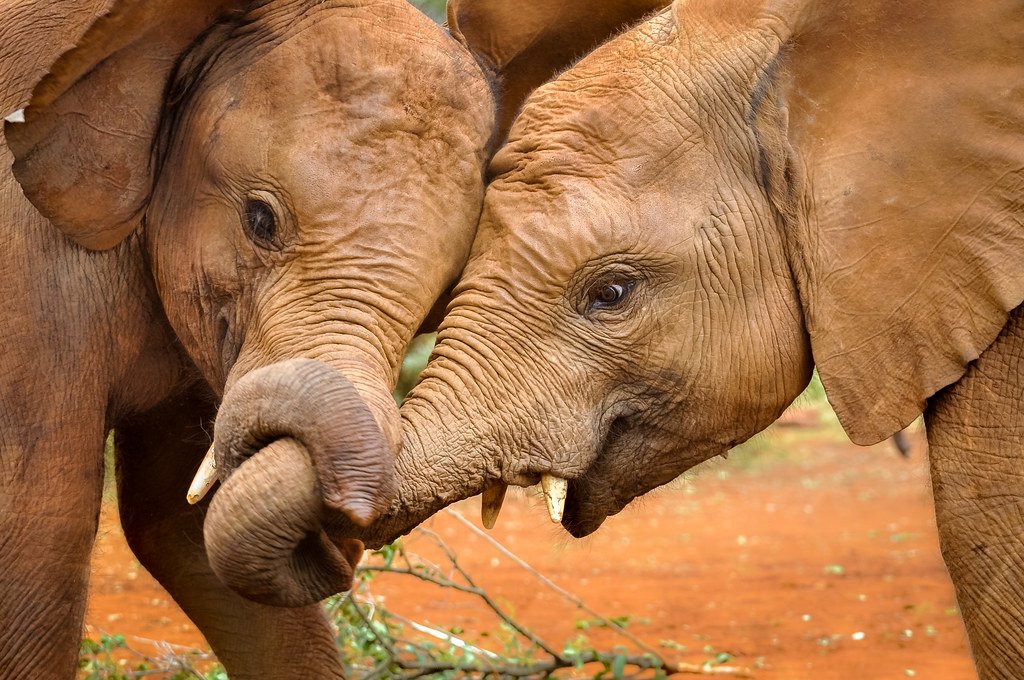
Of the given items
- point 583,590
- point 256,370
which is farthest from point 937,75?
point 583,590

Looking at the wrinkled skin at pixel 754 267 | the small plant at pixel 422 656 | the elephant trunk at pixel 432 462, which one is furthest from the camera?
the small plant at pixel 422 656

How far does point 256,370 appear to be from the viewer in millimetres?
4176

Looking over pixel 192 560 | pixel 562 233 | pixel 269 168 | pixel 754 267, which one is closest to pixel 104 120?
pixel 269 168

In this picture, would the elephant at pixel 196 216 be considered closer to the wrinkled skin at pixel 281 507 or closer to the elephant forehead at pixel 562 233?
the wrinkled skin at pixel 281 507

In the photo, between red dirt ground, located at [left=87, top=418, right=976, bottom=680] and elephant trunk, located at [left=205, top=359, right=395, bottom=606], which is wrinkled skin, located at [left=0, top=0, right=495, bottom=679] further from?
red dirt ground, located at [left=87, top=418, right=976, bottom=680]

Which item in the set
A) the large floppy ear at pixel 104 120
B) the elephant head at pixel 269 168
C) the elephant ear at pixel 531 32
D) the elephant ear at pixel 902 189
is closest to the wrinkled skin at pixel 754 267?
the elephant ear at pixel 902 189

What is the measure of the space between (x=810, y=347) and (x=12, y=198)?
2.46 meters

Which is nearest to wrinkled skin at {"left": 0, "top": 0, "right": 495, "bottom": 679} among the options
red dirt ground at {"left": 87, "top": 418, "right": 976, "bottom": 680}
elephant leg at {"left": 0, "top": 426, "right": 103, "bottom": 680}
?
elephant leg at {"left": 0, "top": 426, "right": 103, "bottom": 680}

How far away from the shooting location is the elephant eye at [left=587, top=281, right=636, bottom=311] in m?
4.48

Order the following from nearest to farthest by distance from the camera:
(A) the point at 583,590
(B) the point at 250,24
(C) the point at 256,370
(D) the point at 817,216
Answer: (C) the point at 256,370, (D) the point at 817,216, (B) the point at 250,24, (A) the point at 583,590

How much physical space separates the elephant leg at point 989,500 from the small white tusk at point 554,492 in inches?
41.2

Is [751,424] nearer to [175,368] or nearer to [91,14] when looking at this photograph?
[175,368]

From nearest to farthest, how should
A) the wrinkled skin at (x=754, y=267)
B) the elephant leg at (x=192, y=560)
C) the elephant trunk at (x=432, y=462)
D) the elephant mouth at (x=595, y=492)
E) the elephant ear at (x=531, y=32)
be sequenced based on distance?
the elephant trunk at (x=432, y=462) → the wrinkled skin at (x=754, y=267) → the elephant mouth at (x=595, y=492) → the elephant ear at (x=531, y=32) → the elephant leg at (x=192, y=560)

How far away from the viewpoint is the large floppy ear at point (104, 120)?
4.56m
